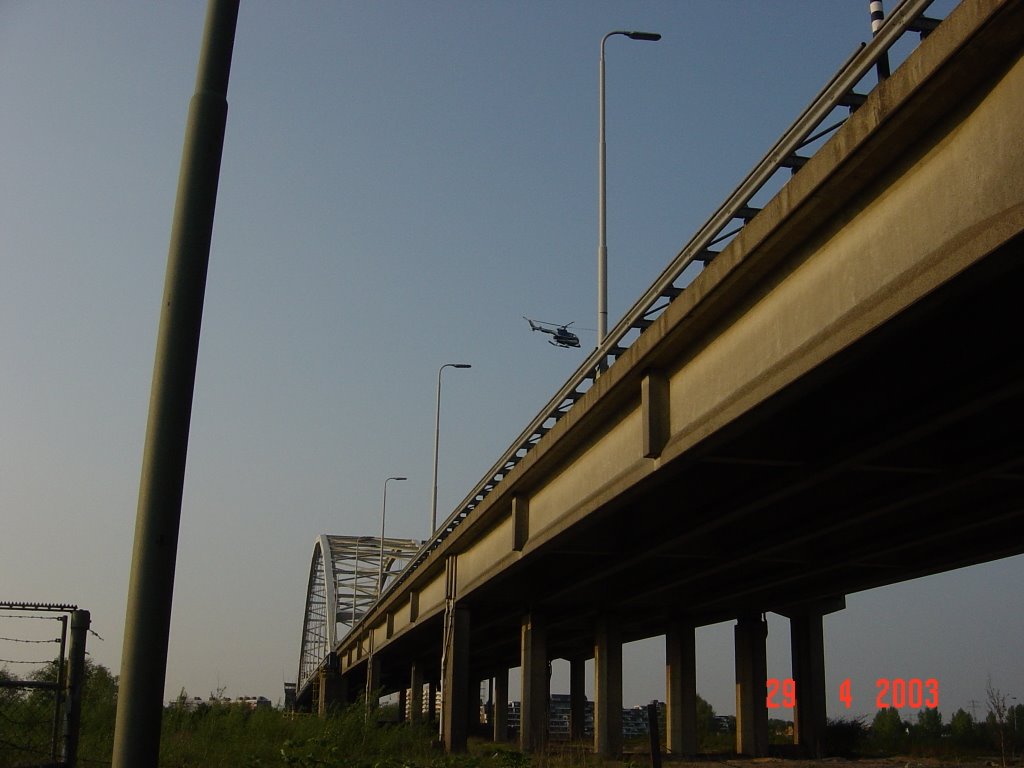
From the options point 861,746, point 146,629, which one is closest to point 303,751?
point 146,629

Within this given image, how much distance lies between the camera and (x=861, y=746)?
4384 centimetres

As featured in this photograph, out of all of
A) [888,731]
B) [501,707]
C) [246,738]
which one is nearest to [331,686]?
[501,707]

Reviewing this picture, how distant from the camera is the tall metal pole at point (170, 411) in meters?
7.11

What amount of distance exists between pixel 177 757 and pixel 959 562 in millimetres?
19581

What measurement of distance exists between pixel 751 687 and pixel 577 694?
3164cm

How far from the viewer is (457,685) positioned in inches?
1431

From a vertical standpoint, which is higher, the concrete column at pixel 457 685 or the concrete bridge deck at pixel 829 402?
the concrete bridge deck at pixel 829 402

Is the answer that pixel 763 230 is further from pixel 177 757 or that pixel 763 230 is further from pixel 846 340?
pixel 177 757

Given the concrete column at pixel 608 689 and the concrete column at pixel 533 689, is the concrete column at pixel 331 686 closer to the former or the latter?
the concrete column at pixel 608 689

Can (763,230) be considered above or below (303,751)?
above

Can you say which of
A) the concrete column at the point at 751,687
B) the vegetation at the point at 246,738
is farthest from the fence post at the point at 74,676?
the concrete column at the point at 751,687

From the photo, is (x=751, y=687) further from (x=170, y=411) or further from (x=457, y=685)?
(x=170, y=411)

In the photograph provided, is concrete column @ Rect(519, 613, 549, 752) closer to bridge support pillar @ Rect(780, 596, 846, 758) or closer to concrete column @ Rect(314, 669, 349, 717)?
bridge support pillar @ Rect(780, 596, 846, 758)

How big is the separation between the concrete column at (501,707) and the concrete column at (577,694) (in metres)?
5.22
